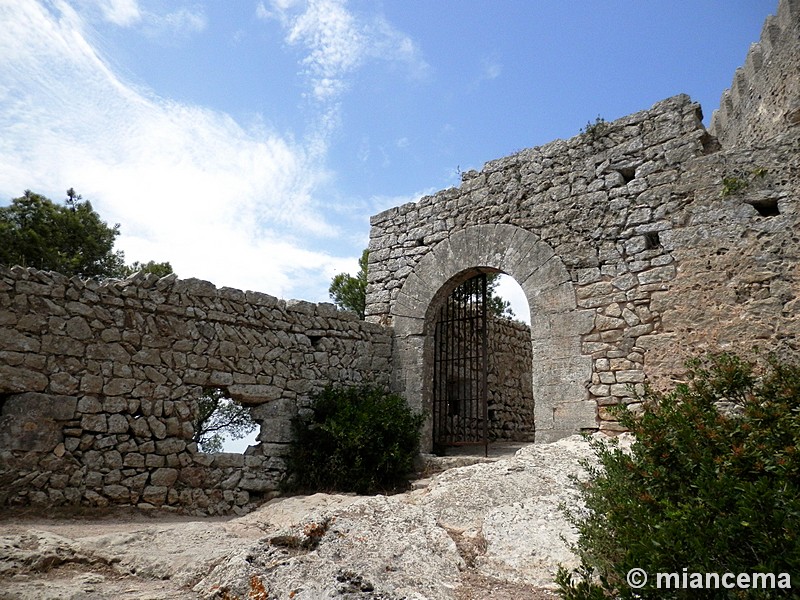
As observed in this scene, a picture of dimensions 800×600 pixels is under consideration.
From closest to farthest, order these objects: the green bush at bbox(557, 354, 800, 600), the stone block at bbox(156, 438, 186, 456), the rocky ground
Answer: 1. the green bush at bbox(557, 354, 800, 600)
2. the rocky ground
3. the stone block at bbox(156, 438, 186, 456)

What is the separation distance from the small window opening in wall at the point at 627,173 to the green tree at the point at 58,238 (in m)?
10.7

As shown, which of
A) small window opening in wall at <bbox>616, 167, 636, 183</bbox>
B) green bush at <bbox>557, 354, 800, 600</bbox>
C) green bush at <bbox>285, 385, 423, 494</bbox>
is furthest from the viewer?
small window opening in wall at <bbox>616, 167, 636, 183</bbox>

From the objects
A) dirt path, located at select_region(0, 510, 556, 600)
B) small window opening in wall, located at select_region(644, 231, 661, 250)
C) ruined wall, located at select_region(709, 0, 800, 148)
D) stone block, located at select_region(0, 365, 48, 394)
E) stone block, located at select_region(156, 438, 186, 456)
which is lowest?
dirt path, located at select_region(0, 510, 556, 600)

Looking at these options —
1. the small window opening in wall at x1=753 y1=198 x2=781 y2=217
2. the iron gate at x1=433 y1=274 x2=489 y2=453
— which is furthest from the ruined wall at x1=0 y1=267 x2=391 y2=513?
the small window opening in wall at x1=753 y1=198 x2=781 y2=217

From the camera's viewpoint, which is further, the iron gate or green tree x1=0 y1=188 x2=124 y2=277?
green tree x1=0 y1=188 x2=124 y2=277

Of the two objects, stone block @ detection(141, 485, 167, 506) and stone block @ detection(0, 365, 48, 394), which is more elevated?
stone block @ detection(0, 365, 48, 394)

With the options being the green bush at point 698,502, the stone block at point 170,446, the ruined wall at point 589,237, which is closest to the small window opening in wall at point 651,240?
the ruined wall at point 589,237

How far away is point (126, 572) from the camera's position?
3.96 m

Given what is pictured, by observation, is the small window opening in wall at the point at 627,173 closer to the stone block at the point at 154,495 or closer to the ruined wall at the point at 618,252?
the ruined wall at the point at 618,252

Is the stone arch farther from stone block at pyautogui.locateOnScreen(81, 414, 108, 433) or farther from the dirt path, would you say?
stone block at pyautogui.locateOnScreen(81, 414, 108, 433)

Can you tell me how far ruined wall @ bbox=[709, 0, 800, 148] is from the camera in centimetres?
952

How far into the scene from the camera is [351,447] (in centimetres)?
711

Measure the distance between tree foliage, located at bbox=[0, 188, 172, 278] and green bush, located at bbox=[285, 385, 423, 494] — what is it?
6930 mm

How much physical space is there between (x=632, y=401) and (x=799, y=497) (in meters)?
4.19
